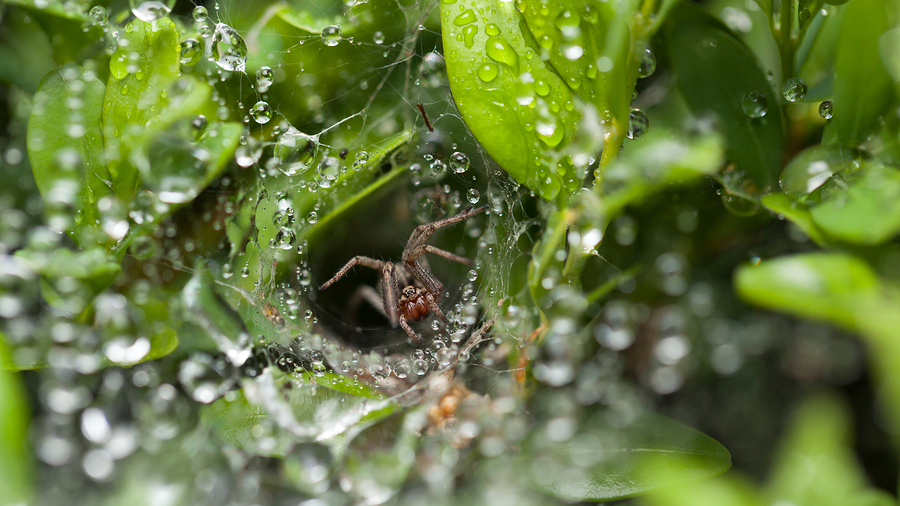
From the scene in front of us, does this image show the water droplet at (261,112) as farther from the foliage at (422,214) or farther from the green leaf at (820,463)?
the green leaf at (820,463)

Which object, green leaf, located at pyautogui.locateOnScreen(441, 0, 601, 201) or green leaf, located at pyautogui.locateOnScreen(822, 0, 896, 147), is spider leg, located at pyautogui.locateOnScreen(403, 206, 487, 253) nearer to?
green leaf, located at pyautogui.locateOnScreen(441, 0, 601, 201)

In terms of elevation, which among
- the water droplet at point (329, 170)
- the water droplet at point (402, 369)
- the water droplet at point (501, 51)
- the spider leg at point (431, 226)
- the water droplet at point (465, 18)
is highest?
the water droplet at point (465, 18)

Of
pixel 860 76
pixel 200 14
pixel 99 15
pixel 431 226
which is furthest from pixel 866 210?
pixel 99 15

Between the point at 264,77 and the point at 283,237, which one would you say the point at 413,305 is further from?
the point at 264,77

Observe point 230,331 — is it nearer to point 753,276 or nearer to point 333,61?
point 333,61

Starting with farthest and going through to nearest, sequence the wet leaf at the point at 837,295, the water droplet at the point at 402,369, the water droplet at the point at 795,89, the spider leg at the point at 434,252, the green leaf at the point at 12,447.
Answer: the spider leg at the point at 434,252
the water droplet at the point at 402,369
the water droplet at the point at 795,89
the green leaf at the point at 12,447
the wet leaf at the point at 837,295

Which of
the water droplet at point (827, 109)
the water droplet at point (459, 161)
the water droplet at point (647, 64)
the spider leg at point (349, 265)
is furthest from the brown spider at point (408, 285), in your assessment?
the water droplet at point (827, 109)
